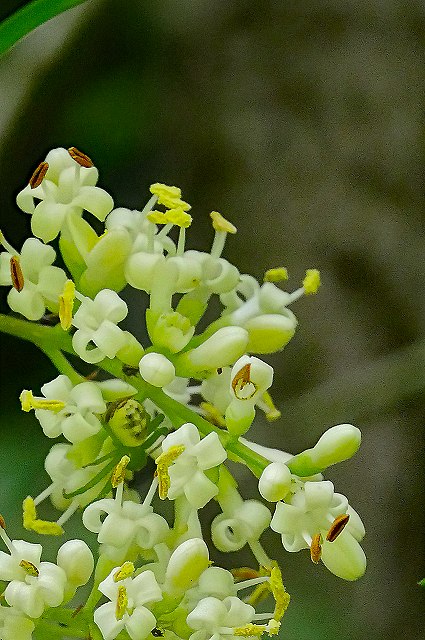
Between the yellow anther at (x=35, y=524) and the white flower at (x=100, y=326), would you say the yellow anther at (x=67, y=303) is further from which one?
the yellow anther at (x=35, y=524)

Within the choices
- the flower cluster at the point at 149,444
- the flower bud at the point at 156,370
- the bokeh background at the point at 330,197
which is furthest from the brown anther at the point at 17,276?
the bokeh background at the point at 330,197

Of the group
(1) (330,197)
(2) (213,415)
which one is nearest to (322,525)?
(2) (213,415)

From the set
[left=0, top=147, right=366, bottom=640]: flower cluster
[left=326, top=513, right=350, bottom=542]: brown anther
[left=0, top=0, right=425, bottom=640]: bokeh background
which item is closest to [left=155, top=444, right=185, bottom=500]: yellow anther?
[left=0, top=147, right=366, bottom=640]: flower cluster

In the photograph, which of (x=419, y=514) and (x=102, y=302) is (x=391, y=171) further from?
(x=102, y=302)

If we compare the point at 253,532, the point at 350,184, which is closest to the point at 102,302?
the point at 253,532

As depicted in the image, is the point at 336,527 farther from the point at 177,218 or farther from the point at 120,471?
the point at 177,218

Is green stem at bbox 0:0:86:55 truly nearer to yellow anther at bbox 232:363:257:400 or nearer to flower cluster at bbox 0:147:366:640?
flower cluster at bbox 0:147:366:640
